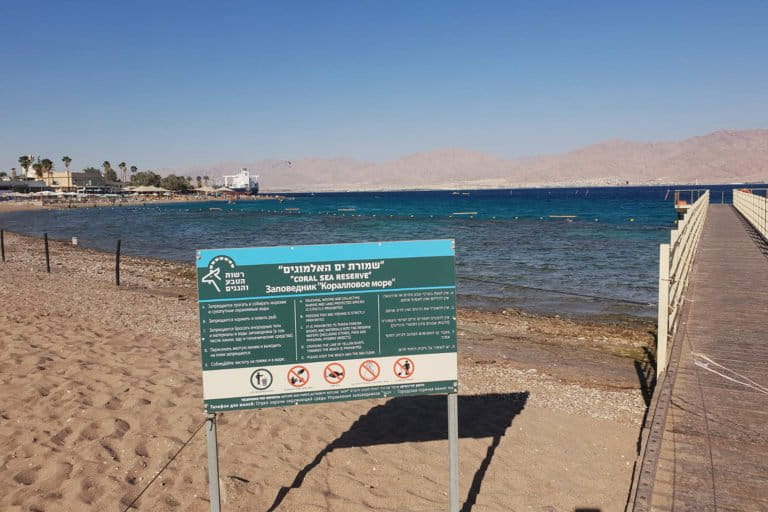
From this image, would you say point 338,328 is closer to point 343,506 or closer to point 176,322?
point 343,506

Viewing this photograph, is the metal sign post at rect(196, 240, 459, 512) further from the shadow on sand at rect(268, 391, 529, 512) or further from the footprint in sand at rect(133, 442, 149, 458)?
the footprint in sand at rect(133, 442, 149, 458)

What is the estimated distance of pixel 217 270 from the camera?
3902 millimetres

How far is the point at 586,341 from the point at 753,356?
464cm

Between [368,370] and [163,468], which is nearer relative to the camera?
[368,370]

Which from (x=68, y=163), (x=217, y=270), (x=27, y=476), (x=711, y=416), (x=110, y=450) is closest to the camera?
(x=217, y=270)

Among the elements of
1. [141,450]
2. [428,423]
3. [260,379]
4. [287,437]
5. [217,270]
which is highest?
[217,270]

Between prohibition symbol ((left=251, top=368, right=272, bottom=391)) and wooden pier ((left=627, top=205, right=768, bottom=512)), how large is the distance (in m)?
2.71

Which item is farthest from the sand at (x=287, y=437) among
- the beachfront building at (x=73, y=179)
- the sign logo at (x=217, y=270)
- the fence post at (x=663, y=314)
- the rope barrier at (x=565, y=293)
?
the beachfront building at (x=73, y=179)

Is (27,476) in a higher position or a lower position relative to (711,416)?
lower

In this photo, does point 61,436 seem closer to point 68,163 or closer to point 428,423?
point 428,423

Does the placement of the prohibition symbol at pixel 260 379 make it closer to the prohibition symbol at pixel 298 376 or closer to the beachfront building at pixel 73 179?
the prohibition symbol at pixel 298 376

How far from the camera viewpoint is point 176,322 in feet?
40.6

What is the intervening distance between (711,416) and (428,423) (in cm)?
291

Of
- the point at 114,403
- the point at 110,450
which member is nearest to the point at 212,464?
the point at 110,450
